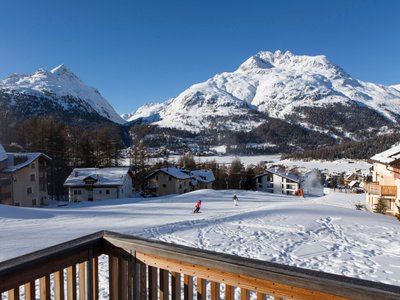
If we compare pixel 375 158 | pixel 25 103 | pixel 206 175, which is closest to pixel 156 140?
pixel 25 103

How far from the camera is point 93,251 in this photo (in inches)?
110

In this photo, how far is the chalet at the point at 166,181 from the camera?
50562 millimetres

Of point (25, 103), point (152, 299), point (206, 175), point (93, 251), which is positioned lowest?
point (206, 175)

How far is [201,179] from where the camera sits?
58.2 m

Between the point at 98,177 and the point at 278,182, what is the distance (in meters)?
42.8

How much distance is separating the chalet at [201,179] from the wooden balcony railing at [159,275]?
5298cm

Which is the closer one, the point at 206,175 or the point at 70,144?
the point at 70,144

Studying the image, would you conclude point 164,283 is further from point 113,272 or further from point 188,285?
point 113,272

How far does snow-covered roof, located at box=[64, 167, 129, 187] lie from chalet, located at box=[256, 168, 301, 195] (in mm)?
37968

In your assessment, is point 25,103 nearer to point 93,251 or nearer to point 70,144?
point 70,144

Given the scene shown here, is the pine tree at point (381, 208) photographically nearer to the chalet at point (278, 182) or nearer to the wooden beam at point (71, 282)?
the wooden beam at point (71, 282)

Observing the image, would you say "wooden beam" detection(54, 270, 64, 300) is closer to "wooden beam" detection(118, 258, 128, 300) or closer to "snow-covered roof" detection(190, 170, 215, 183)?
"wooden beam" detection(118, 258, 128, 300)

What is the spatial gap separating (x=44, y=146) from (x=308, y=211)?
41.3m

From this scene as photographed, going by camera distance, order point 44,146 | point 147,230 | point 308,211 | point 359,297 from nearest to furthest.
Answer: point 359,297 < point 147,230 < point 308,211 < point 44,146
